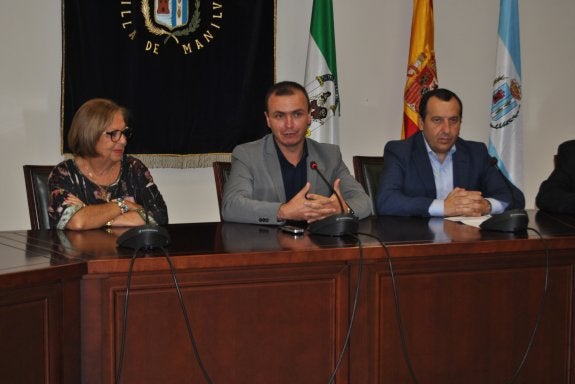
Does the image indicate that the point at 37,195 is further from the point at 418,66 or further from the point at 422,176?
the point at 418,66

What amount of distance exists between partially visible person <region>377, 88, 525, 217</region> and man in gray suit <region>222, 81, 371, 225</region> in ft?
0.55

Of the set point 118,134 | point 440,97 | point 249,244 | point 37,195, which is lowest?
point 249,244

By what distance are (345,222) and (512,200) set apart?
1.22 m

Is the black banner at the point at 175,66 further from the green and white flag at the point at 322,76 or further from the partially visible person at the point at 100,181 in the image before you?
the partially visible person at the point at 100,181

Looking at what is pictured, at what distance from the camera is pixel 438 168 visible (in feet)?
10.5

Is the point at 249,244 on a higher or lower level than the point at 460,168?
lower

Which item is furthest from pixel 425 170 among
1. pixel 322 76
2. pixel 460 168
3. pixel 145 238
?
pixel 145 238

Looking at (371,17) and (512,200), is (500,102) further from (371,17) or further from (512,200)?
(512,200)

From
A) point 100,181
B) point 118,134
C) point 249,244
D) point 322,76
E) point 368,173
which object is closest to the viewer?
point 249,244

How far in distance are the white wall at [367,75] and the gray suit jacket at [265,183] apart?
1.32 metres

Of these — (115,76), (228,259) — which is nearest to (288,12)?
(115,76)

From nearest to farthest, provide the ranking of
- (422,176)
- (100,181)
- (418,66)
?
1. (100,181)
2. (422,176)
3. (418,66)

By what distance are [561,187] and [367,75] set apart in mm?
1726

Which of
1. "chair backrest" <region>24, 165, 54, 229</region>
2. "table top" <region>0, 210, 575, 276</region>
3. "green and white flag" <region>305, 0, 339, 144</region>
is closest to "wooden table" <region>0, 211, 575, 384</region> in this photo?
"table top" <region>0, 210, 575, 276</region>
